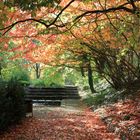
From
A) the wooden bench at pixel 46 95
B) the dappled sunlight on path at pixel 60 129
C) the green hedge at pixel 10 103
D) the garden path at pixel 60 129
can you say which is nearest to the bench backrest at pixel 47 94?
the wooden bench at pixel 46 95

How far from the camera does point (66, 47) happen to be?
1512cm

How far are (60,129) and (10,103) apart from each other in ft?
5.92

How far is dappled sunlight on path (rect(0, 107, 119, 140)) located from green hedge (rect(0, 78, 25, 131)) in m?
0.33

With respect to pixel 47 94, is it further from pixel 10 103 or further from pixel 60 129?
pixel 60 129

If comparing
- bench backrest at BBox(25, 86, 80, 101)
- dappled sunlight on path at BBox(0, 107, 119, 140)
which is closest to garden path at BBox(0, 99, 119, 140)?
dappled sunlight on path at BBox(0, 107, 119, 140)

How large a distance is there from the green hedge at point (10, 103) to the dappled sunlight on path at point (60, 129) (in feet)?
1.07

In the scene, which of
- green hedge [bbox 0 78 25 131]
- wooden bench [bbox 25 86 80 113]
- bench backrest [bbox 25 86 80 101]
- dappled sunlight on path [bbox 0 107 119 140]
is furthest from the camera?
bench backrest [bbox 25 86 80 101]

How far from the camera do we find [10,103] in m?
10.7

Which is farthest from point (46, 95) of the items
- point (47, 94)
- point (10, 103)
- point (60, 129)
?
point (60, 129)

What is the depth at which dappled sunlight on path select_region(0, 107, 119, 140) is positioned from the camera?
968 centimetres

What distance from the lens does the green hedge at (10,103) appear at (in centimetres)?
1009

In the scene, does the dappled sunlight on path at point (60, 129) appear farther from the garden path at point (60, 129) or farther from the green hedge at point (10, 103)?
the green hedge at point (10, 103)

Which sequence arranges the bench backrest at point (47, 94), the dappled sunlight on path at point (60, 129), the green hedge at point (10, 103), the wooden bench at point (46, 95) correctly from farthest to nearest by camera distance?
the bench backrest at point (47, 94)
the wooden bench at point (46, 95)
the green hedge at point (10, 103)
the dappled sunlight on path at point (60, 129)

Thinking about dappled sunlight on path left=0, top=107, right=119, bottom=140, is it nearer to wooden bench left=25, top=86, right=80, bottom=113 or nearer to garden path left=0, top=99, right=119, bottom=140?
garden path left=0, top=99, right=119, bottom=140
